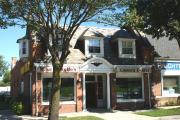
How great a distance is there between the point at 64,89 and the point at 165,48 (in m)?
11.2

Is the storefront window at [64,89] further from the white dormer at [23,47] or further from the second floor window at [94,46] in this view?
the second floor window at [94,46]

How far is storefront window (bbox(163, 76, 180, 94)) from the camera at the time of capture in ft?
115

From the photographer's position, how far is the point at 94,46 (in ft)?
107

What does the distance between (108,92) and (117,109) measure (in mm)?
1681

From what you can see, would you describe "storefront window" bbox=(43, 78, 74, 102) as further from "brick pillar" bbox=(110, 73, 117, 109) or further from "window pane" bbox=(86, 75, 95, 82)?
"brick pillar" bbox=(110, 73, 117, 109)

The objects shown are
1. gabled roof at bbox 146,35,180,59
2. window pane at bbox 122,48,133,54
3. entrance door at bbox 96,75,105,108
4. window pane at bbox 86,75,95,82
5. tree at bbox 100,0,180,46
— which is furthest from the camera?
gabled roof at bbox 146,35,180,59

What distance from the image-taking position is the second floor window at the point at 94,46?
32475 millimetres

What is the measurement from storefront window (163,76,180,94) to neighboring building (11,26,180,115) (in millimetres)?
122

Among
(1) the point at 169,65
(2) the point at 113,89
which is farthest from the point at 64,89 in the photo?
(1) the point at 169,65

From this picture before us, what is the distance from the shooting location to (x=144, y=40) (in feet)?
116

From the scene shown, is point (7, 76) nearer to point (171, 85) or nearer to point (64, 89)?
point (171, 85)

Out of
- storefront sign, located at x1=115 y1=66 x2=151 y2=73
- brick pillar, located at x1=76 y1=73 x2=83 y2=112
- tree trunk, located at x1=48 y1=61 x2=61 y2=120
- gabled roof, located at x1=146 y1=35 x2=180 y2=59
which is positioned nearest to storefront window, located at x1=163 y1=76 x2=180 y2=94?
gabled roof, located at x1=146 y1=35 x2=180 y2=59

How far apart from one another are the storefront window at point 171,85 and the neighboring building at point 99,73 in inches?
4.8

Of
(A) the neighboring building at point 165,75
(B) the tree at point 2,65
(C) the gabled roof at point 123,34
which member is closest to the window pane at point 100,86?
(C) the gabled roof at point 123,34
